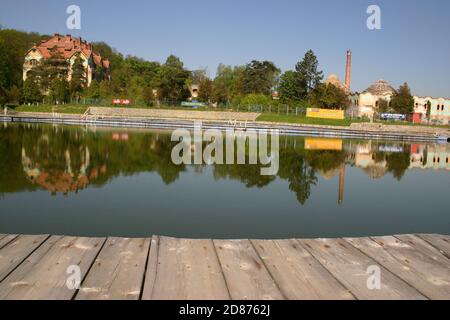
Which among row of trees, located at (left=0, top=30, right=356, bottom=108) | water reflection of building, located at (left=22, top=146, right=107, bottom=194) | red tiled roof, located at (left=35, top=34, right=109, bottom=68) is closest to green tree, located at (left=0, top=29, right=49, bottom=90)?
row of trees, located at (left=0, top=30, right=356, bottom=108)

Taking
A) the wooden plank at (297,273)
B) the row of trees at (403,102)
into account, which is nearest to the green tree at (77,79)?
the row of trees at (403,102)

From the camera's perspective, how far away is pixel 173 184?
834cm

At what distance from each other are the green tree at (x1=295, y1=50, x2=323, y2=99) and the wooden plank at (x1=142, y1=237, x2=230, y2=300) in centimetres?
4581

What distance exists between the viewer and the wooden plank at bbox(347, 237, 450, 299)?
2363 millimetres

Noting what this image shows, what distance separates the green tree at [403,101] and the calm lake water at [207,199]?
38295mm

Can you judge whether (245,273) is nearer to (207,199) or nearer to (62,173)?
(207,199)

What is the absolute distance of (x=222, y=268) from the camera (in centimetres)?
257

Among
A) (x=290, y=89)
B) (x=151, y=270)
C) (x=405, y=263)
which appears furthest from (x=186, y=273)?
(x=290, y=89)

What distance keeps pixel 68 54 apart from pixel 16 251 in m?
53.0

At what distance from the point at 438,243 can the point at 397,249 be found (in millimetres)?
434

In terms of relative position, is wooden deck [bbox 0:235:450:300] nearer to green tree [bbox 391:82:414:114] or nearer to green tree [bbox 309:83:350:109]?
green tree [bbox 309:83:350:109]

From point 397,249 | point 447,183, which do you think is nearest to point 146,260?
point 397,249

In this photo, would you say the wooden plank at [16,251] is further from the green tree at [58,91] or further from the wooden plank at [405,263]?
the green tree at [58,91]

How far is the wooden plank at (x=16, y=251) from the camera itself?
245 cm
